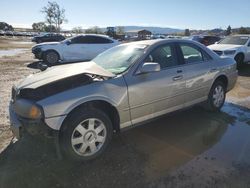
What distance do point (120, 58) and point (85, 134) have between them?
1.56 metres

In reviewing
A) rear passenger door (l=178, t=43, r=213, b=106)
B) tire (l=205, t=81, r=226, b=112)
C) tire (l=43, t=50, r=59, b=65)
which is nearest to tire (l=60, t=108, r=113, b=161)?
rear passenger door (l=178, t=43, r=213, b=106)

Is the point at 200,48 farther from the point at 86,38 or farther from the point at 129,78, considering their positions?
the point at 86,38

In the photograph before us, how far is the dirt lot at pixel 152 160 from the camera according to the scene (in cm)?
327

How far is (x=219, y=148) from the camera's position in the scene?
A: 13.6 feet

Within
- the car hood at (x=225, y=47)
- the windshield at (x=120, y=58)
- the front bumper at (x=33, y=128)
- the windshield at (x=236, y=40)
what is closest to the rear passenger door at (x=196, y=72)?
the windshield at (x=120, y=58)

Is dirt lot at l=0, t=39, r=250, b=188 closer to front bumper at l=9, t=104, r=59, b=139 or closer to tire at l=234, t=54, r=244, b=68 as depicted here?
front bumper at l=9, t=104, r=59, b=139

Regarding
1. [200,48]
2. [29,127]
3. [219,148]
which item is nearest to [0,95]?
[29,127]

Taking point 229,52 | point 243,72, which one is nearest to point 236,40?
point 229,52

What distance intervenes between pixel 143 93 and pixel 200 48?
194 centimetres

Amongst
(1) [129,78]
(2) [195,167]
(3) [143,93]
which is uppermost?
(1) [129,78]

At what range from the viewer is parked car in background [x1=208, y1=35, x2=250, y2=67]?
38.9 feet

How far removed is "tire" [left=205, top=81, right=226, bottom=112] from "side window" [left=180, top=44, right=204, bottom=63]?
0.77 metres

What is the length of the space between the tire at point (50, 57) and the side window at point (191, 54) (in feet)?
31.8

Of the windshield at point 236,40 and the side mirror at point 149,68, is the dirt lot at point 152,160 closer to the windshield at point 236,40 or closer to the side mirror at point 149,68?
the side mirror at point 149,68
